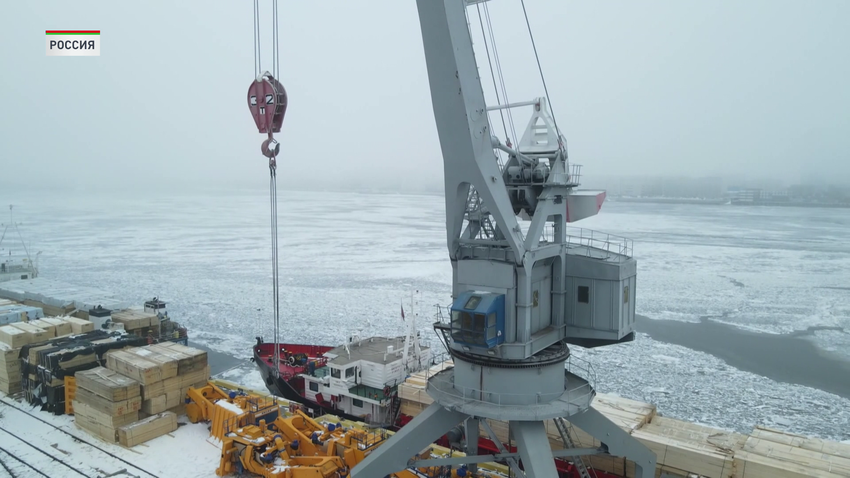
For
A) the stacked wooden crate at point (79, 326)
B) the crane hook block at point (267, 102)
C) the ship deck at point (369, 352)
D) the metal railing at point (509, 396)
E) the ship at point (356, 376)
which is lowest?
the ship at point (356, 376)

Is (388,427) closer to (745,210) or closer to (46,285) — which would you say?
(46,285)

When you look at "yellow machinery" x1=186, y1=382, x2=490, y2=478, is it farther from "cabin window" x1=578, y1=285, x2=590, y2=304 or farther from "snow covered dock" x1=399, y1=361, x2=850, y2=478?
"cabin window" x1=578, y1=285, x2=590, y2=304

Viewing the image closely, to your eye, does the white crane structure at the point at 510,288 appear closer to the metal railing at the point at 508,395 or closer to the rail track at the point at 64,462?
the metal railing at the point at 508,395

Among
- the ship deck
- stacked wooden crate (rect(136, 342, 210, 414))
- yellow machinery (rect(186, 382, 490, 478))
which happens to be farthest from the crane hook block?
the ship deck

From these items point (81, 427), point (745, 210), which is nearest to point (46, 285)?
point (81, 427)

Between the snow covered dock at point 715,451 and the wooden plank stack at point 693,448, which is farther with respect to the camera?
the wooden plank stack at point 693,448

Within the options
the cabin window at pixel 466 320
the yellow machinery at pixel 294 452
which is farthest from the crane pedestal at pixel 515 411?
the yellow machinery at pixel 294 452
